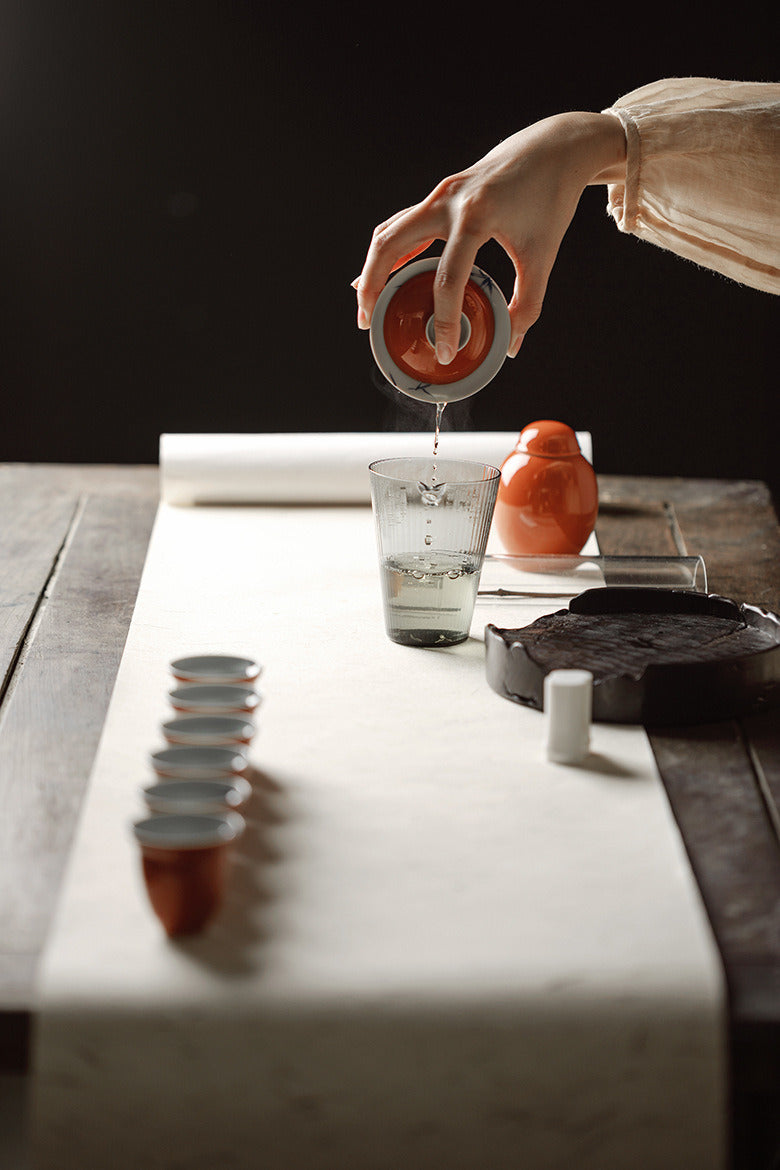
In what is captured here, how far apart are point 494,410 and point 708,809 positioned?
2521 mm

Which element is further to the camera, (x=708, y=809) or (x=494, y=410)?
(x=494, y=410)

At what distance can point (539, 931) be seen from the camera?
29.5 inches

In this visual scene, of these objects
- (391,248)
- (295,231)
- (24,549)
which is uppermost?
(391,248)

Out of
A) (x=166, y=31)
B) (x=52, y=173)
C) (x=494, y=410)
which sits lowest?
(x=494, y=410)

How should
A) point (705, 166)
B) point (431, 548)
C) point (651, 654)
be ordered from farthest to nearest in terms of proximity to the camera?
1. point (705, 166)
2. point (431, 548)
3. point (651, 654)

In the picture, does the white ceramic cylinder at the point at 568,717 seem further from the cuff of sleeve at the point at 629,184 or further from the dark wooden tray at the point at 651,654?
the cuff of sleeve at the point at 629,184

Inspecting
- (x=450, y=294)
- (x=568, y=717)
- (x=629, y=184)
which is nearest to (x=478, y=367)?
(x=450, y=294)

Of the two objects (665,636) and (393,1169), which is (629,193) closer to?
(665,636)

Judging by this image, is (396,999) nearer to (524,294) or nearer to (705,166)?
(524,294)

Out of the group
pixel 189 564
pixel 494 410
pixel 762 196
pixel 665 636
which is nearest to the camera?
pixel 665 636

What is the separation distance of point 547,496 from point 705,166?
0.43m

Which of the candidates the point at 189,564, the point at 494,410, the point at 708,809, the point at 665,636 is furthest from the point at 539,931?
the point at 494,410

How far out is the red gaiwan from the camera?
1.63 m

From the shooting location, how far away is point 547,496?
1.63 metres
